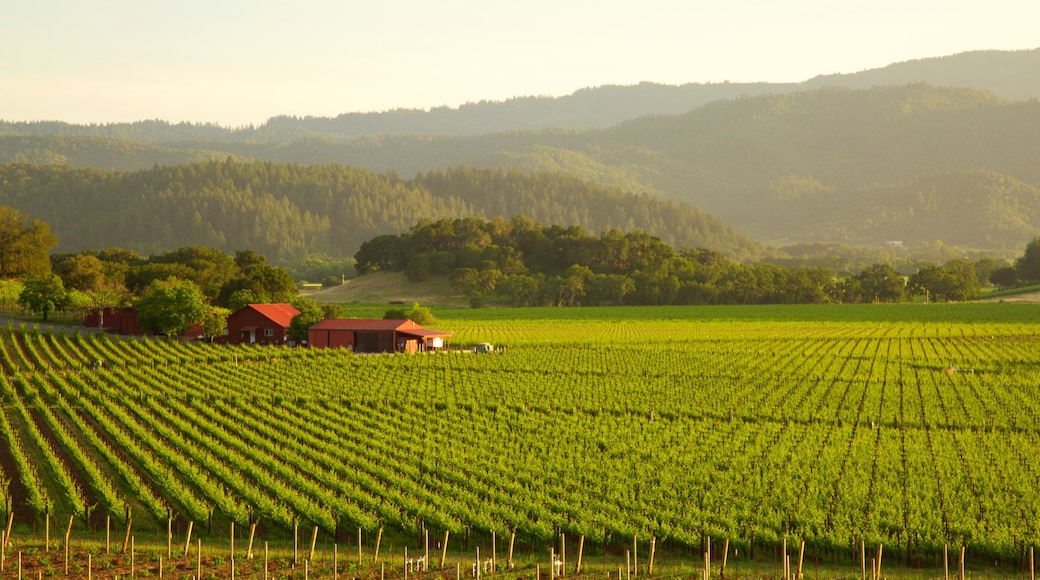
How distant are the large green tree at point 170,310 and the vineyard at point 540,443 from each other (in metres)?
3.25

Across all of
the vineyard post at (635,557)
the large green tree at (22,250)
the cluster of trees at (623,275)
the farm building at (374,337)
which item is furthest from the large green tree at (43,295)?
the vineyard post at (635,557)

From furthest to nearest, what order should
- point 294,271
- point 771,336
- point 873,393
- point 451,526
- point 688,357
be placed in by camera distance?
point 294,271, point 771,336, point 688,357, point 873,393, point 451,526

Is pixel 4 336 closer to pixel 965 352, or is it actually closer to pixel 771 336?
pixel 771 336

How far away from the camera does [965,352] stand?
66.1 m

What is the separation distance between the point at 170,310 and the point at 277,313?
8031 millimetres

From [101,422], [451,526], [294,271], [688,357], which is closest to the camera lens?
[451,526]

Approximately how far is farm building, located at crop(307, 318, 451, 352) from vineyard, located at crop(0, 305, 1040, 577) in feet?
17.9

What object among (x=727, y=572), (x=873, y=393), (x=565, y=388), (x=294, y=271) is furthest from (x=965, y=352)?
(x=294, y=271)

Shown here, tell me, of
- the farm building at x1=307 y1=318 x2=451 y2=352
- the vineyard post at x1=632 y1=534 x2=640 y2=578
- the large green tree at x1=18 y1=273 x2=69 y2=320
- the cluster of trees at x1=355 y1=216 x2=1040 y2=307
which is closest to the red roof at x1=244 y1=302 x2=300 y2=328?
the farm building at x1=307 y1=318 x2=451 y2=352

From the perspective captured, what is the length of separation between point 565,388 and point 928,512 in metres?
25.4

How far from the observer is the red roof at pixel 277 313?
74.1 meters

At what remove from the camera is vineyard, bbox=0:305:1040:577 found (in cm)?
2617

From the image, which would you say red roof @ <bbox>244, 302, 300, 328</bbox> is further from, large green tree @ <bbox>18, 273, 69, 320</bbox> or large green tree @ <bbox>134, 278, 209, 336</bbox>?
large green tree @ <bbox>18, 273, 69, 320</bbox>

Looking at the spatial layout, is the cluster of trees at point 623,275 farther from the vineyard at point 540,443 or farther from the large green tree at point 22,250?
the vineyard at point 540,443
